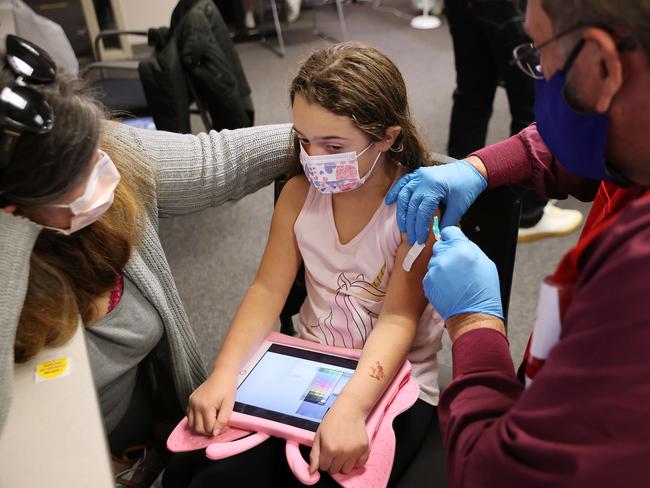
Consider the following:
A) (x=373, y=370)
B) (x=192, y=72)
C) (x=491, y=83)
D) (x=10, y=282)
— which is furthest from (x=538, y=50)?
(x=491, y=83)

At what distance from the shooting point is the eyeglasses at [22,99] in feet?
2.70

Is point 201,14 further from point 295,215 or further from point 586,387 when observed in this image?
point 586,387

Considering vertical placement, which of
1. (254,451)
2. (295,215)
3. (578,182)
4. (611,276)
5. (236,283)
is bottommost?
(236,283)

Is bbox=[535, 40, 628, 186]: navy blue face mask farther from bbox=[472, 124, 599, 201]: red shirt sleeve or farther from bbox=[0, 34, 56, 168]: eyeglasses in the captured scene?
bbox=[0, 34, 56, 168]: eyeglasses

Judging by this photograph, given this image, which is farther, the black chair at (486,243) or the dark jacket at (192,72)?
the dark jacket at (192,72)

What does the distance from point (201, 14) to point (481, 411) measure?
2004mm

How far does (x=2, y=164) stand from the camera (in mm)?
851

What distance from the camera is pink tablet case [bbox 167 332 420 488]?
3.36 feet

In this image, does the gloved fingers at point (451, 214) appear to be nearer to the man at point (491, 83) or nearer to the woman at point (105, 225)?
the woman at point (105, 225)

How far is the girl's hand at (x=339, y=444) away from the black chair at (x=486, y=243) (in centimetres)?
16

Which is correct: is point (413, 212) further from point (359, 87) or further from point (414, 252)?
point (359, 87)

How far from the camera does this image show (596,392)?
0.57 m

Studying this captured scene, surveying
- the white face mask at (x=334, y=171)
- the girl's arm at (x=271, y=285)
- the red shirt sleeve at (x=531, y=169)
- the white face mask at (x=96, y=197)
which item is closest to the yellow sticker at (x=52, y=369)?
the white face mask at (x=96, y=197)

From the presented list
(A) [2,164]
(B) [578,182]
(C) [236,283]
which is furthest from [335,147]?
(C) [236,283]
